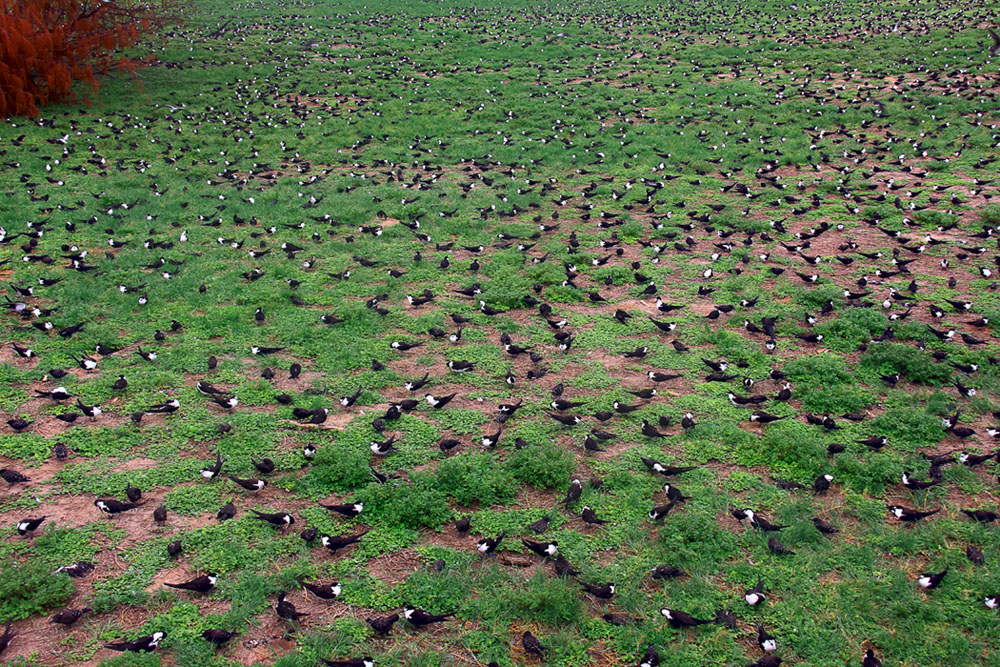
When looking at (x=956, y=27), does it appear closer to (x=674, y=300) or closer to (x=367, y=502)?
(x=674, y=300)

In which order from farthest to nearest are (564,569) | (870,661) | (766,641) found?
(564,569), (766,641), (870,661)

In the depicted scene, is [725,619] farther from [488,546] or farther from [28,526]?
[28,526]

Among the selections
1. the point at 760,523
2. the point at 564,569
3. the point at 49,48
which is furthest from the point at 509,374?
the point at 49,48

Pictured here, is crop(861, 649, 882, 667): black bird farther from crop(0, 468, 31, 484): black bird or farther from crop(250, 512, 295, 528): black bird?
crop(0, 468, 31, 484): black bird

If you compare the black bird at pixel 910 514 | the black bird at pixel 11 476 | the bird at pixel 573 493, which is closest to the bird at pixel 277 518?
the black bird at pixel 11 476

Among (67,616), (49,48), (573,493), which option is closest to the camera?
(67,616)
